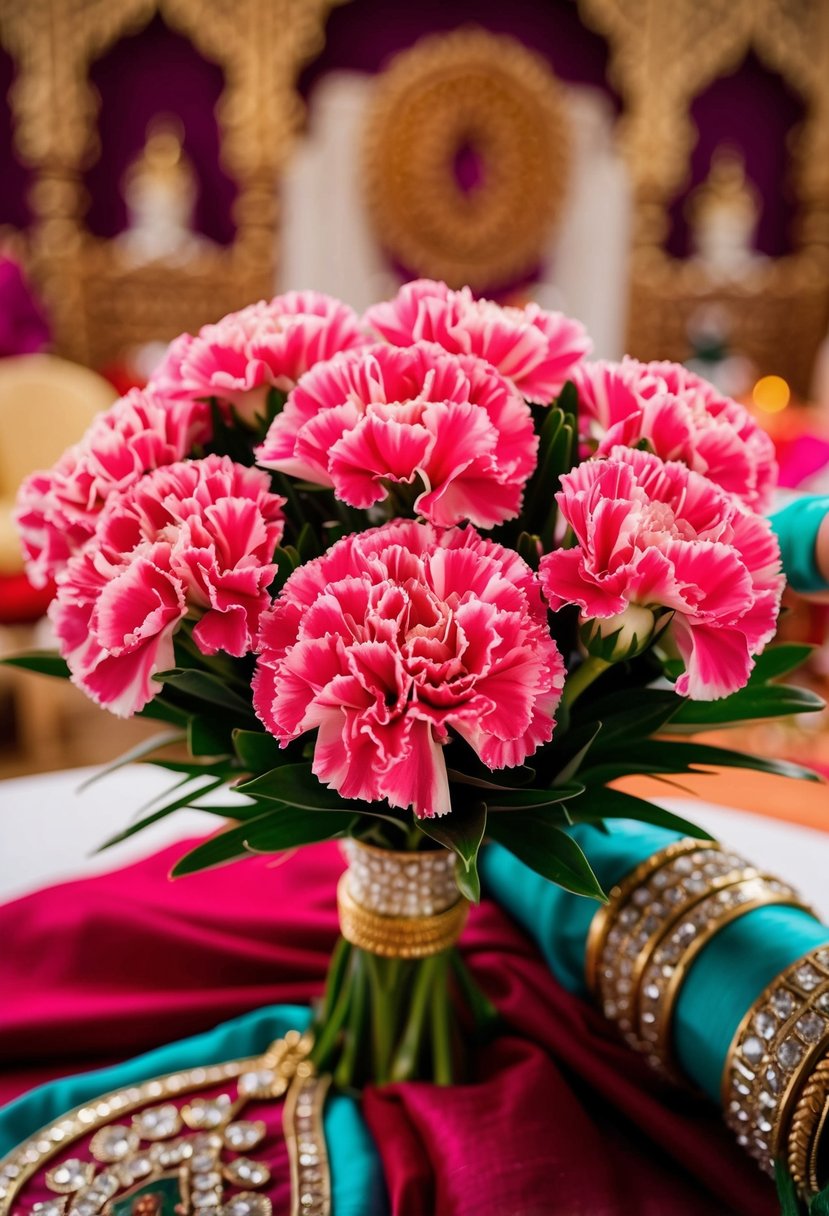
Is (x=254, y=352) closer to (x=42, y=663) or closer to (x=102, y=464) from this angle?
(x=102, y=464)

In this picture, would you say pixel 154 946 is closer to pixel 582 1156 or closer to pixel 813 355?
pixel 582 1156

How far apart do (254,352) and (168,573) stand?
14cm

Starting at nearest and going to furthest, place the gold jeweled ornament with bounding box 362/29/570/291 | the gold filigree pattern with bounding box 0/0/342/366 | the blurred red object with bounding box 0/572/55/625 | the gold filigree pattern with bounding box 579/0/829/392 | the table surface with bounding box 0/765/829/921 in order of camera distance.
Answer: the table surface with bounding box 0/765/829/921, the blurred red object with bounding box 0/572/55/625, the gold filigree pattern with bounding box 0/0/342/366, the gold jeweled ornament with bounding box 362/29/570/291, the gold filigree pattern with bounding box 579/0/829/392

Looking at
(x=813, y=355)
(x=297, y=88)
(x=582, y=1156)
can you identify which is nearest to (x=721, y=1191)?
(x=582, y=1156)

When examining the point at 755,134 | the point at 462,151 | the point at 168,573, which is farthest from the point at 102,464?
the point at 755,134

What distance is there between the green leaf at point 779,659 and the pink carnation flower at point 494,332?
0.63 feet

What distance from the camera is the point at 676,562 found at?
391 mm

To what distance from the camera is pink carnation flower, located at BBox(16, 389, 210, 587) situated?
47cm

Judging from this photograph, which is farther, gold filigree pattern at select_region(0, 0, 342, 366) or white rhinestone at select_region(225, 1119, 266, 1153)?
gold filigree pattern at select_region(0, 0, 342, 366)

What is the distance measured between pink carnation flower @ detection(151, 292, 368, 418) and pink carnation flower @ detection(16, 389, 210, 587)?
2 cm

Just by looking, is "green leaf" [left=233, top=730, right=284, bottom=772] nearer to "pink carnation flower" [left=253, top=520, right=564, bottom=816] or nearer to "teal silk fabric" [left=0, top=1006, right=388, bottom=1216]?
"pink carnation flower" [left=253, top=520, right=564, bottom=816]

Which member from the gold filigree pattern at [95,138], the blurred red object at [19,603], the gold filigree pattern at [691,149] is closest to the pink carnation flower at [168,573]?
the blurred red object at [19,603]

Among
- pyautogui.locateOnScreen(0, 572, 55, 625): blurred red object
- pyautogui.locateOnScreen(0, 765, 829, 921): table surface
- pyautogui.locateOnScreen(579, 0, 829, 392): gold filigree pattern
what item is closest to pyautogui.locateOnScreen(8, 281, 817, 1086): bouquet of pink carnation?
pyautogui.locateOnScreen(0, 765, 829, 921): table surface

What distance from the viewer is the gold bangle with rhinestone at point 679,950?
1.74ft
